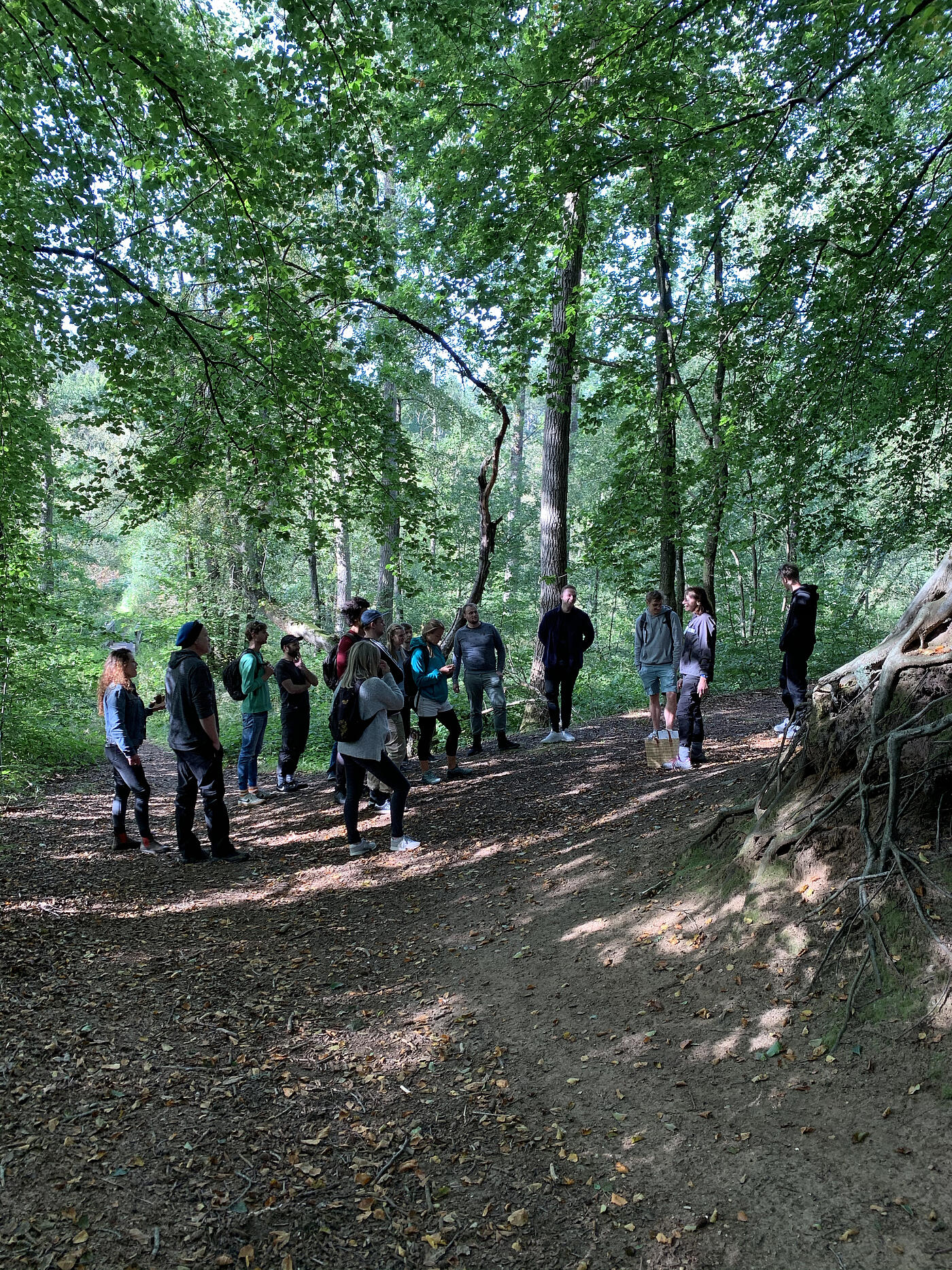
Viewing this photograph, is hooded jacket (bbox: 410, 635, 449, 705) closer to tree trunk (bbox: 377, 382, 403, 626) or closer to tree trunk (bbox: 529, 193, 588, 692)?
tree trunk (bbox: 377, 382, 403, 626)

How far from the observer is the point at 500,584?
24.0 metres

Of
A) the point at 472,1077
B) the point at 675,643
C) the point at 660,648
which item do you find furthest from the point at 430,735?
the point at 472,1077

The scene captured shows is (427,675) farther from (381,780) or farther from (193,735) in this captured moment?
(193,735)

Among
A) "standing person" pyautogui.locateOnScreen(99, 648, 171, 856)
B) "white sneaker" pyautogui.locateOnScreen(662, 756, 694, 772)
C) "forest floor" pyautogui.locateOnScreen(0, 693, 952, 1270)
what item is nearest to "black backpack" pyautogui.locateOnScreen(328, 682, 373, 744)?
"forest floor" pyautogui.locateOnScreen(0, 693, 952, 1270)

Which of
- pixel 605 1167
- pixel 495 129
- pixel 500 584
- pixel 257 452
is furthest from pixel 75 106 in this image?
pixel 500 584

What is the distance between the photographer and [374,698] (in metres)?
6.50

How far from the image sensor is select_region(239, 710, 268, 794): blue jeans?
9359mm

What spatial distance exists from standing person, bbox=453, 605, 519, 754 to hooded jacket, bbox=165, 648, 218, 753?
3869 millimetres

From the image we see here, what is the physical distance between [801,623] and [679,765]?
208 cm

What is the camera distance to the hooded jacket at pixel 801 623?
808 cm

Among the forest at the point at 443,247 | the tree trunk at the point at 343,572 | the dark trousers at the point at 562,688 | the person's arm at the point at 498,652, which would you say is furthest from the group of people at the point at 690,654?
the tree trunk at the point at 343,572

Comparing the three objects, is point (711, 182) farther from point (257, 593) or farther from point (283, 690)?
point (257, 593)

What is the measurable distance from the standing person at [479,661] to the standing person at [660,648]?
7.02 ft

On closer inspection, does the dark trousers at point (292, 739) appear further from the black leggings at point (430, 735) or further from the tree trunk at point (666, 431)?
the tree trunk at point (666, 431)
